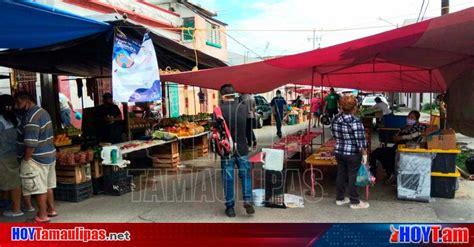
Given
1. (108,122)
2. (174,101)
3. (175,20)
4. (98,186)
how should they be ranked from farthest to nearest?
(175,20), (174,101), (108,122), (98,186)

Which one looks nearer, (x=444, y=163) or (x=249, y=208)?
(x=249, y=208)

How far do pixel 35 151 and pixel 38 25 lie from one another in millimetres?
1700

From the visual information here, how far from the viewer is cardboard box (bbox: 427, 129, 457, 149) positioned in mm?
5508

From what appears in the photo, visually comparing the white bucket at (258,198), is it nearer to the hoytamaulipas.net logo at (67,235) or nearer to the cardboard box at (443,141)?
the hoytamaulipas.net logo at (67,235)

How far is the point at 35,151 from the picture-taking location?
4695mm

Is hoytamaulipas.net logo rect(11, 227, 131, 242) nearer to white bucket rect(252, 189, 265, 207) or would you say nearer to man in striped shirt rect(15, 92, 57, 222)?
man in striped shirt rect(15, 92, 57, 222)

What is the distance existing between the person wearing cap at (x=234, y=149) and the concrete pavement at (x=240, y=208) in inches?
11.2

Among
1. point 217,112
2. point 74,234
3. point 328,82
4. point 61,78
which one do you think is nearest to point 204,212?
point 217,112

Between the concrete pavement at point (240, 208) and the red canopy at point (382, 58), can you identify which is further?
the concrete pavement at point (240, 208)

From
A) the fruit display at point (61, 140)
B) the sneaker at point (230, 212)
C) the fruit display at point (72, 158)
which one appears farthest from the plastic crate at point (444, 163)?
the fruit display at point (61, 140)

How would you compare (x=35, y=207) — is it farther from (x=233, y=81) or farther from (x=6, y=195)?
(x=233, y=81)

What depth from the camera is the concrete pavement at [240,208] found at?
5020 millimetres

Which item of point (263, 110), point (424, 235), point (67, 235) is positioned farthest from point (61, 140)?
point (263, 110)

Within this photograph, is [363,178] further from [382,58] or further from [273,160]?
[382,58]
